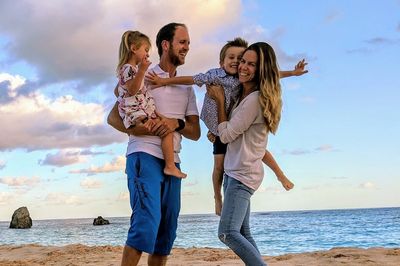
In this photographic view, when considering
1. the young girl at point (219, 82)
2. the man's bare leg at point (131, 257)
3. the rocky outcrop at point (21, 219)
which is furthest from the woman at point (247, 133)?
the rocky outcrop at point (21, 219)

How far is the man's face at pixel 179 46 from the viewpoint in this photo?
4.34 metres

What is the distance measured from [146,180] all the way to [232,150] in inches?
27.1

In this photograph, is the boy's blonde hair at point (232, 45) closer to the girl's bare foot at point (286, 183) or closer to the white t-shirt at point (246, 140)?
the white t-shirt at point (246, 140)

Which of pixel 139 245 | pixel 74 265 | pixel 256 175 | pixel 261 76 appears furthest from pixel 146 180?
pixel 74 265

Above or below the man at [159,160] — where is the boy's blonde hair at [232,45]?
above

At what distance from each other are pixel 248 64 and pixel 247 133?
0.50 metres

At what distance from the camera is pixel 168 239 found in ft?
14.6

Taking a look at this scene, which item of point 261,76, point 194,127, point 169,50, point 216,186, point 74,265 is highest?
point 169,50

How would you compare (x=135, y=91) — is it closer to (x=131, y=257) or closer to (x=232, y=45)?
(x=232, y=45)

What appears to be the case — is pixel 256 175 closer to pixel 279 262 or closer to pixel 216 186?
pixel 216 186

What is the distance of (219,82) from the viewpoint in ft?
13.6

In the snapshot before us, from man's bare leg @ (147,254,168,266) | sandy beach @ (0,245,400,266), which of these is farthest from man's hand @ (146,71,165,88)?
sandy beach @ (0,245,400,266)

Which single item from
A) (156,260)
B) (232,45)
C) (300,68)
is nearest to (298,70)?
(300,68)

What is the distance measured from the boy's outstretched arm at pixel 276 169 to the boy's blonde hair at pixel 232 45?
84 cm
